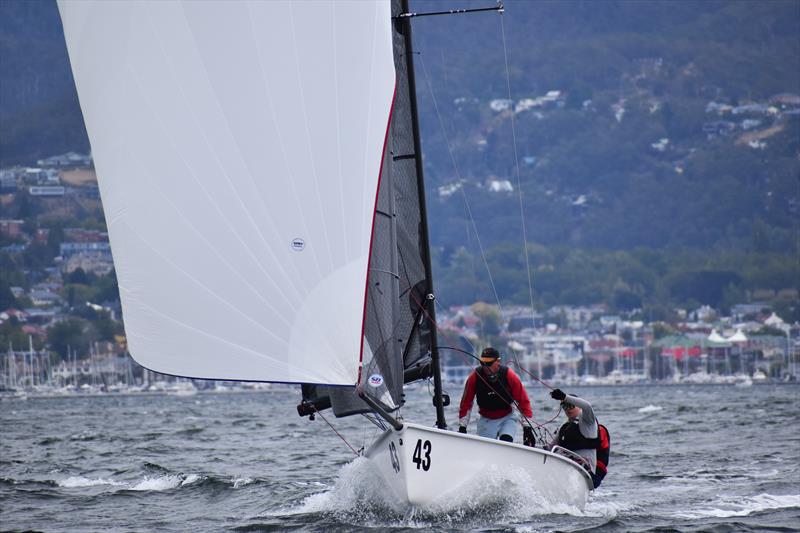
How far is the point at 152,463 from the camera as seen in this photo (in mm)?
21969

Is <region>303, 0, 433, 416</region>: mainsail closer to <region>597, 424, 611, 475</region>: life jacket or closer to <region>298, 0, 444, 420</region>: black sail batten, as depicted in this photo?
<region>298, 0, 444, 420</region>: black sail batten

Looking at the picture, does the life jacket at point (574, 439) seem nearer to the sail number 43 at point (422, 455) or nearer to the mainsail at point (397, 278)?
the mainsail at point (397, 278)

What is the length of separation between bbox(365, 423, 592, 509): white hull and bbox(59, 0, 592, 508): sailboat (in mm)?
15

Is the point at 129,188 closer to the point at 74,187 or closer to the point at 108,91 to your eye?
the point at 108,91

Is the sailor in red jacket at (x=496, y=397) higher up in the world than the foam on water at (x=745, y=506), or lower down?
higher up

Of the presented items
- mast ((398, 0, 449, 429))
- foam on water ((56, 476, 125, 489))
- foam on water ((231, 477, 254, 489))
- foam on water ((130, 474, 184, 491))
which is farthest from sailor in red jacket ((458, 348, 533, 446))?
foam on water ((56, 476, 125, 489))

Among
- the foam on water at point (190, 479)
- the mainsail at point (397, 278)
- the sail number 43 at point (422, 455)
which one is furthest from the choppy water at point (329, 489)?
the mainsail at point (397, 278)

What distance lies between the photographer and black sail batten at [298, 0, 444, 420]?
13008 mm

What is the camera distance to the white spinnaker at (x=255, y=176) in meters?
12.2

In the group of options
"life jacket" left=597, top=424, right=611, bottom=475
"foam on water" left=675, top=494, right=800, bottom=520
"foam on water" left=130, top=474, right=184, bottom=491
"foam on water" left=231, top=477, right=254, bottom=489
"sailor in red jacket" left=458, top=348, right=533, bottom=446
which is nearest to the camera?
"sailor in red jacket" left=458, top=348, right=533, bottom=446

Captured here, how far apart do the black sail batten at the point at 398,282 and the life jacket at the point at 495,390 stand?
0.51 m

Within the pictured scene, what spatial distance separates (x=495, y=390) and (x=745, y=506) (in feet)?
10.8

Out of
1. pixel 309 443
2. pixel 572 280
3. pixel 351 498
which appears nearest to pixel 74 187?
pixel 572 280

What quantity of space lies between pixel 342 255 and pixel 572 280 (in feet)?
588
